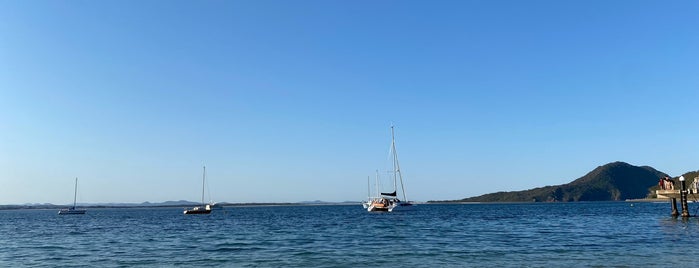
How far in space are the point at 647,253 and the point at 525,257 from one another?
24.4ft

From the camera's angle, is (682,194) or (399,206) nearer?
(682,194)

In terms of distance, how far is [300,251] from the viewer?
3556 centimetres

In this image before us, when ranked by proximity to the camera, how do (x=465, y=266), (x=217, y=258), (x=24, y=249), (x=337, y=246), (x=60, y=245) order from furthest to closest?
1. (x=60, y=245)
2. (x=24, y=249)
3. (x=337, y=246)
4. (x=217, y=258)
5. (x=465, y=266)

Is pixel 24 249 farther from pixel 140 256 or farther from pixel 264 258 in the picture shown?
pixel 264 258

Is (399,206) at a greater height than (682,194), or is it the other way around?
(682,194)

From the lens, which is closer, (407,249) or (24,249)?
(407,249)

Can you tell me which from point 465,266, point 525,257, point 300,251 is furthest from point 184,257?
point 525,257

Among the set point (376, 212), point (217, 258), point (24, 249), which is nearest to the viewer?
point (217, 258)

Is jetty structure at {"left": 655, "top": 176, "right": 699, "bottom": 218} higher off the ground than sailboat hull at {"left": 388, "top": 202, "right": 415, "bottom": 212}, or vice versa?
jetty structure at {"left": 655, "top": 176, "right": 699, "bottom": 218}

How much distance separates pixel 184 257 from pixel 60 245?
18305mm

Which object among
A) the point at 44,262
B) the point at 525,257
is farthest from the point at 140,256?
the point at 525,257

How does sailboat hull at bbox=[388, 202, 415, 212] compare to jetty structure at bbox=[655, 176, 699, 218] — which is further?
sailboat hull at bbox=[388, 202, 415, 212]

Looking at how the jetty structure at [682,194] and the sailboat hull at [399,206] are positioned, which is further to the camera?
the sailboat hull at [399,206]

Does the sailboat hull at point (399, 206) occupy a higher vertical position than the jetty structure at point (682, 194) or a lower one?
lower
